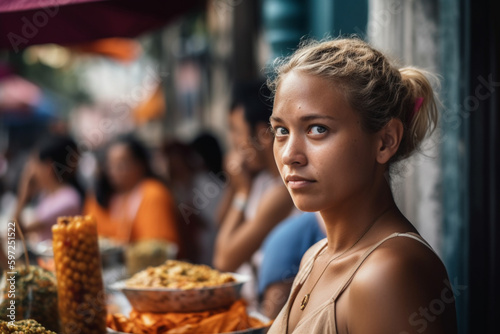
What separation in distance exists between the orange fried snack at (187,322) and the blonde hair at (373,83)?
0.93 m

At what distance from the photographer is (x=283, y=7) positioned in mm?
5688

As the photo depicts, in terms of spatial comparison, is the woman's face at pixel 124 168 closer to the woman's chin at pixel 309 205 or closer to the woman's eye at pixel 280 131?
the woman's eye at pixel 280 131

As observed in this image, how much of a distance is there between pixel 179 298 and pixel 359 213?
2.92 feet

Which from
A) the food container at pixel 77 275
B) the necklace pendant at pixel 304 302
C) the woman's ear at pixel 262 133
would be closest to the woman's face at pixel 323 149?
the necklace pendant at pixel 304 302

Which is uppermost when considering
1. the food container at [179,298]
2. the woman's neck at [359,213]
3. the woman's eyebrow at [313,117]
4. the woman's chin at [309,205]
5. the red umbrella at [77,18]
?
the red umbrella at [77,18]

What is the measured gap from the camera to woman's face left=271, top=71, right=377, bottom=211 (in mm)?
1581

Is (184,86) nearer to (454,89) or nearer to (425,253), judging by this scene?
(454,89)

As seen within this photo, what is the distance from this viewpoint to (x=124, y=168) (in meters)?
5.36

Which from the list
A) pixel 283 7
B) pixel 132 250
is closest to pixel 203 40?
pixel 283 7

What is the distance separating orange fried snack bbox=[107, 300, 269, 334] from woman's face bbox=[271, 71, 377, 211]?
81 cm

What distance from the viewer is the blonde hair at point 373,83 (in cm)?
160

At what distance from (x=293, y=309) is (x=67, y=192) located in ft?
13.7

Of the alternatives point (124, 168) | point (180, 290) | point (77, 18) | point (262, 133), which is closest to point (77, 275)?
point (180, 290)

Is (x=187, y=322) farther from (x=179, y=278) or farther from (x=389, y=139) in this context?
(x=389, y=139)
